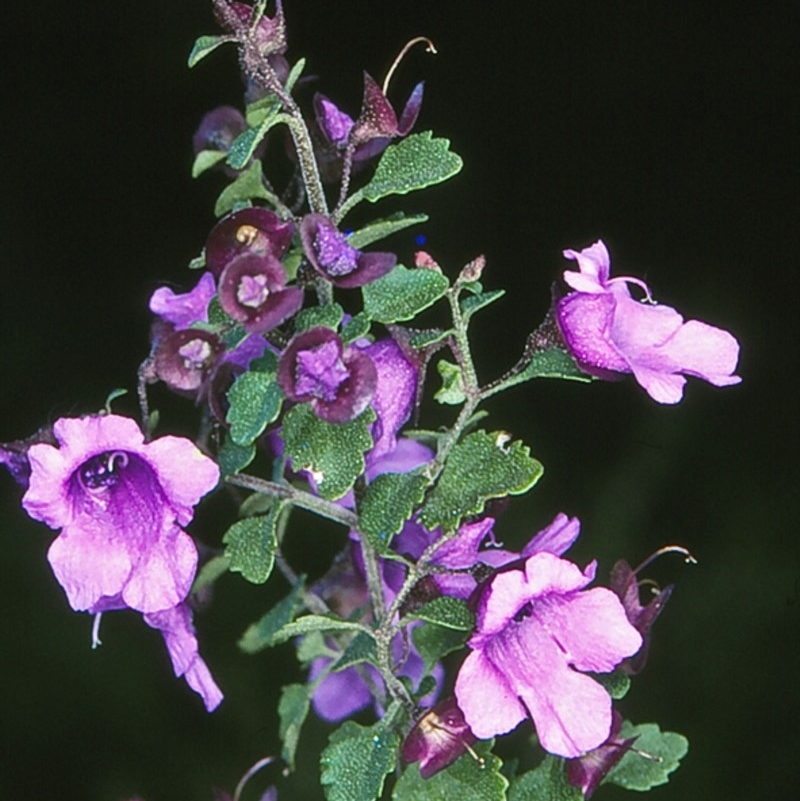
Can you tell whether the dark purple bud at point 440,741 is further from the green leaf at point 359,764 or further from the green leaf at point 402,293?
the green leaf at point 402,293

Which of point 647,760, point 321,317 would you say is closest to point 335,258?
point 321,317

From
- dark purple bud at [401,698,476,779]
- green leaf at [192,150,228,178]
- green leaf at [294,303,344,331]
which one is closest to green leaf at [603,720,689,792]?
dark purple bud at [401,698,476,779]

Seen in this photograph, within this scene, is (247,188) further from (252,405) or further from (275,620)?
(275,620)

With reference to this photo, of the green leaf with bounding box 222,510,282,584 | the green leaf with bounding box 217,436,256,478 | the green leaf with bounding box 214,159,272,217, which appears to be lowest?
the green leaf with bounding box 222,510,282,584

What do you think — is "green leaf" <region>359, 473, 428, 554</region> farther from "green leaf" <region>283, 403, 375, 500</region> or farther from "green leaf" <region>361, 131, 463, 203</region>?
"green leaf" <region>361, 131, 463, 203</region>

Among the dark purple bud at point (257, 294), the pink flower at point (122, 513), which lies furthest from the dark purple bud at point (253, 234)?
the pink flower at point (122, 513)

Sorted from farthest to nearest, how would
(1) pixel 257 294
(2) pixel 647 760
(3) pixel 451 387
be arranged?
1. (2) pixel 647 760
2. (3) pixel 451 387
3. (1) pixel 257 294
